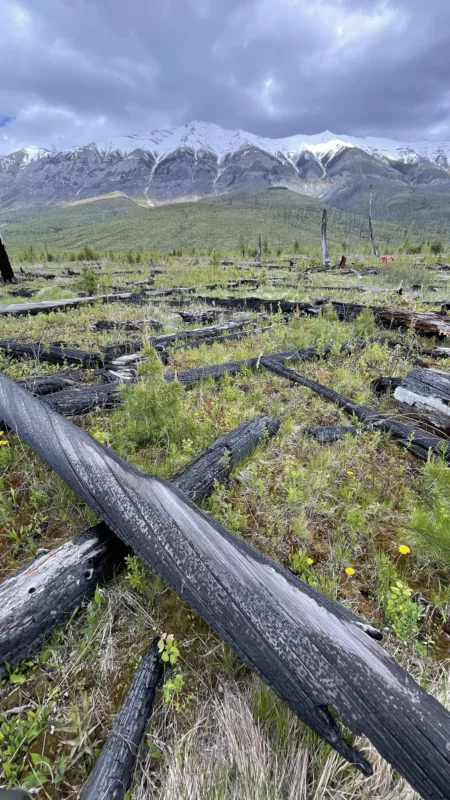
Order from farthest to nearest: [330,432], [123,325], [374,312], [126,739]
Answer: [374,312] < [123,325] < [330,432] < [126,739]

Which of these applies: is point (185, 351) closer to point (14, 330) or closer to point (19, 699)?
point (14, 330)

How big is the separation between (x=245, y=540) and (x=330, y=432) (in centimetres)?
164

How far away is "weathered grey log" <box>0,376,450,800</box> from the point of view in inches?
43.1

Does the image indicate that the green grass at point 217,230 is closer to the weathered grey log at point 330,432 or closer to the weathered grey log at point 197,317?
the weathered grey log at point 197,317

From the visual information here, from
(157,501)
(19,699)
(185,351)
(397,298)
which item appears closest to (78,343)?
(185,351)

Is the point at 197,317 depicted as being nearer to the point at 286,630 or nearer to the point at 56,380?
the point at 56,380

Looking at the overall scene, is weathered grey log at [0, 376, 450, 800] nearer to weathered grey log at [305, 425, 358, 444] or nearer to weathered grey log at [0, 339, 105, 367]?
weathered grey log at [305, 425, 358, 444]

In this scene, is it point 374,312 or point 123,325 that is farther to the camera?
point 374,312

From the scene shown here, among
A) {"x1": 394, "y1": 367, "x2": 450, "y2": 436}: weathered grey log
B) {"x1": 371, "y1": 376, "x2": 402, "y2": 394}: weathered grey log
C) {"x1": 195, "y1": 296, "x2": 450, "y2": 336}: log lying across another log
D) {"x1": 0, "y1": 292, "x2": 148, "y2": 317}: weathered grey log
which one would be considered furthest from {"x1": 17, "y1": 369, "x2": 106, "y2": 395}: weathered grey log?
{"x1": 0, "y1": 292, "x2": 148, "y2": 317}: weathered grey log

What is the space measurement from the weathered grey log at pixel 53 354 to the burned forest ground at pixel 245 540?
0.14ft

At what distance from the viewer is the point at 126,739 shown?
1.32m

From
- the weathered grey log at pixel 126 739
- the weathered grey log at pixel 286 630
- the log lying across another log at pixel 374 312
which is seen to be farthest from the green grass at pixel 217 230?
the weathered grey log at pixel 126 739

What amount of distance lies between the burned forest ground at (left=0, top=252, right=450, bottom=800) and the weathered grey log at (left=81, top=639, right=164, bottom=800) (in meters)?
Result: 0.05

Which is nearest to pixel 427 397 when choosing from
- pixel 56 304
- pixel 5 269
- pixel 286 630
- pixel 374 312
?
pixel 286 630
